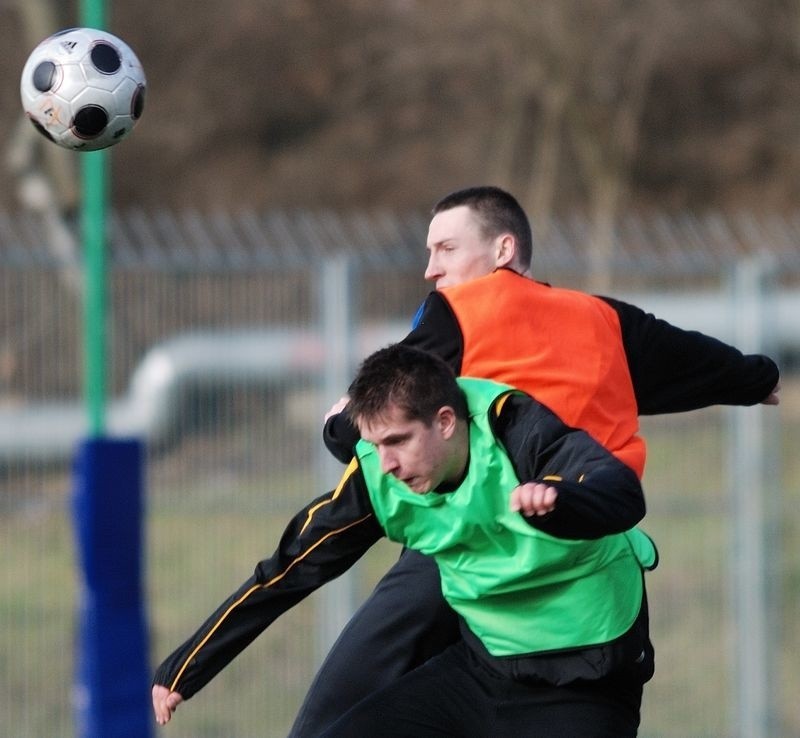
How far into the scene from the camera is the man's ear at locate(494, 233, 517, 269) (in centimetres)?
450

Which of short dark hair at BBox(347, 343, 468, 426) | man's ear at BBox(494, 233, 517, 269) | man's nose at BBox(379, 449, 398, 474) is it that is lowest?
man's nose at BBox(379, 449, 398, 474)

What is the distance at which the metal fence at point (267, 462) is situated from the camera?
7531mm

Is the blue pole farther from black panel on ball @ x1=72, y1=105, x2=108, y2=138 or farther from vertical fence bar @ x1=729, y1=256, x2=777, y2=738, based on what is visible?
vertical fence bar @ x1=729, y1=256, x2=777, y2=738

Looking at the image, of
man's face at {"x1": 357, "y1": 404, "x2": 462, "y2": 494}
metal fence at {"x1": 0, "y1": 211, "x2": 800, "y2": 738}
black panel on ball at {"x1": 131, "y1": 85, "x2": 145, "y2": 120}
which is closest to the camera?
man's face at {"x1": 357, "y1": 404, "x2": 462, "y2": 494}

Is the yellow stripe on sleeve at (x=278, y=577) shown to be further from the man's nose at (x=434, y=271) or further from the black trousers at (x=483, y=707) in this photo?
the man's nose at (x=434, y=271)

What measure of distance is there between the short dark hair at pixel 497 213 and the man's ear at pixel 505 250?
2cm

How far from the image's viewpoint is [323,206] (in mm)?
21672

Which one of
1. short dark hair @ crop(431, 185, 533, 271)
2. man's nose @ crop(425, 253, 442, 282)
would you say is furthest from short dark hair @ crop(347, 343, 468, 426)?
short dark hair @ crop(431, 185, 533, 271)

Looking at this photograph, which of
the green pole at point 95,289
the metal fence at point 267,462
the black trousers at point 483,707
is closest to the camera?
the black trousers at point 483,707

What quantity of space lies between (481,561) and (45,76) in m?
2.39

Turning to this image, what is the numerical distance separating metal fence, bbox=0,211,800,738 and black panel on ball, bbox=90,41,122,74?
2.29 metres

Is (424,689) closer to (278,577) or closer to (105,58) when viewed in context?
(278,577)

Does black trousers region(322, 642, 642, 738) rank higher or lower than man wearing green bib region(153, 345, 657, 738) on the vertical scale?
lower

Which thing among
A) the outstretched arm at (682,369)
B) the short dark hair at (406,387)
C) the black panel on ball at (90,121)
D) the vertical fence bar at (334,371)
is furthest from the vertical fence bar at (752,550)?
the short dark hair at (406,387)
